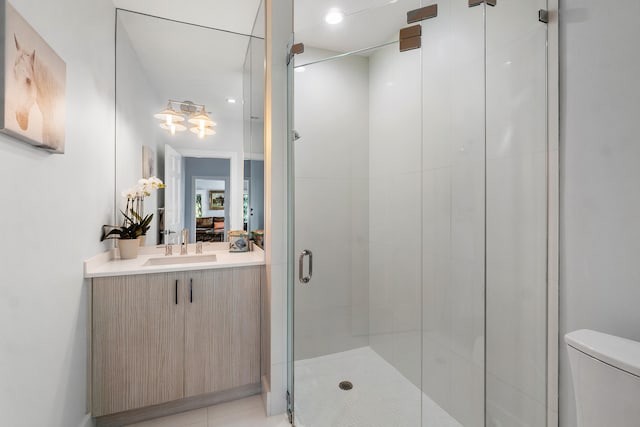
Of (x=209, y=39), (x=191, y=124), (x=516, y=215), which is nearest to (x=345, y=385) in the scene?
(x=516, y=215)

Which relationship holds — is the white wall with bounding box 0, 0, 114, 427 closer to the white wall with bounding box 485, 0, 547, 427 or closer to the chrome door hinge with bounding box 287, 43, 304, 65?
the chrome door hinge with bounding box 287, 43, 304, 65

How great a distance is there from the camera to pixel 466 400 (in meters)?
1.45

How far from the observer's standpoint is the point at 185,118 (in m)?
2.34

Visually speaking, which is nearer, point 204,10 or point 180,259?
point 204,10

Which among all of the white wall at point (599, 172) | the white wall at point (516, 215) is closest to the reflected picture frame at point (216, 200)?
the white wall at point (516, 215)

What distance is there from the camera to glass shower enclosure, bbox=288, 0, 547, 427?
125 centimetres

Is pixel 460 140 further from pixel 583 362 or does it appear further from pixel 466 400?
pixel 466 400

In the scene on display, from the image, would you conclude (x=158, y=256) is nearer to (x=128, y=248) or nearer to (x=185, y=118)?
(x=128, y=248)

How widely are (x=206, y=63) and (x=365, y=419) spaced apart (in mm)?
2668

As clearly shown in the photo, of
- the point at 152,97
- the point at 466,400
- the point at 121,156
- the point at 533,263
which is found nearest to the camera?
the point at 533,263

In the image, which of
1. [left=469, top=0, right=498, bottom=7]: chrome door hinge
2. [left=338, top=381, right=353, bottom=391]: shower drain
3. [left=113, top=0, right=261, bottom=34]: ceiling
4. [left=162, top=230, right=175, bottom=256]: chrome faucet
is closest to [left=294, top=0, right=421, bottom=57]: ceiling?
[left=469, top=0, right=498, bottom=7]: chrome door hinge

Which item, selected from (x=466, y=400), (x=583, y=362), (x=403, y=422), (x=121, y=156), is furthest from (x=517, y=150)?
(x=121, y=156)

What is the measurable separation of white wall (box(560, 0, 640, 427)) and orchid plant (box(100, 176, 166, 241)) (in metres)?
2.32

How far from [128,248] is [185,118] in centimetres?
107
